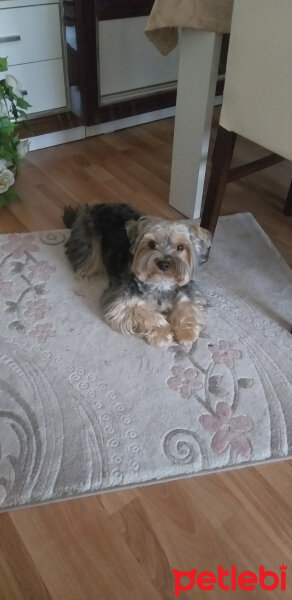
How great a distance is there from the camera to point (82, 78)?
2.55m

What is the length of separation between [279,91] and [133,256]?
0.63 meters

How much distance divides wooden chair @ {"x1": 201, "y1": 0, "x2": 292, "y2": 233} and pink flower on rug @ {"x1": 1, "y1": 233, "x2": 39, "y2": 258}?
2.87ft

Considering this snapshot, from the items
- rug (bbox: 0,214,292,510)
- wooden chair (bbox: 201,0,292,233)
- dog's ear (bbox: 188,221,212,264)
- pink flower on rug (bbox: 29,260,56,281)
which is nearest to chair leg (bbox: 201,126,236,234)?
wooden chair (bbox: 201,0,292,233)

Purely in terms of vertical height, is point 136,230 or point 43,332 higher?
point 136,230

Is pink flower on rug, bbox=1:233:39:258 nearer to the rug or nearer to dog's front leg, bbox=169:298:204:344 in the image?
the rug

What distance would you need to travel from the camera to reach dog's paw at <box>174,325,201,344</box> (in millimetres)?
1596

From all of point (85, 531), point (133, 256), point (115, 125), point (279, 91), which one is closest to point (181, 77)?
point (279, 91)

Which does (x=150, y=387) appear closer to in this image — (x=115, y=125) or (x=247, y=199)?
(x=247, y=199)

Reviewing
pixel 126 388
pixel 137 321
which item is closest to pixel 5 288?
pixel 137 321

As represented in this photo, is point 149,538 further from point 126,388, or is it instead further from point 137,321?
point 137,321

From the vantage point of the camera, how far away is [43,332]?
1634 mm

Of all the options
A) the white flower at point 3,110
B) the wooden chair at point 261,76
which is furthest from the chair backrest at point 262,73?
the white flower at point 3,110

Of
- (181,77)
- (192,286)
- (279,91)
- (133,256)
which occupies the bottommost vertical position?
(192,286)

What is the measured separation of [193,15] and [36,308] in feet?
3.64
